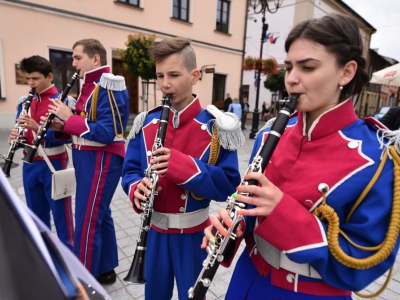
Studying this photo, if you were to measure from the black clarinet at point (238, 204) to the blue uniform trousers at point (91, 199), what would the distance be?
1.61 m

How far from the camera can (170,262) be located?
1.86 m

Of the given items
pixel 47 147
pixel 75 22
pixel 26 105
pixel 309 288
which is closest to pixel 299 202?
pixel 309 288

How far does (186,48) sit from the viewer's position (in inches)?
72.6

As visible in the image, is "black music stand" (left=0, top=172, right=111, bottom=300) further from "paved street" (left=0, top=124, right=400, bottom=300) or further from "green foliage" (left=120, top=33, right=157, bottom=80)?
"green foliage" (left=120, top=33, right=157, bottom=80)

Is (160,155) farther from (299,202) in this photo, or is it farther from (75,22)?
(75,22)

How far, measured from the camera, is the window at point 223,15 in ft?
51.6

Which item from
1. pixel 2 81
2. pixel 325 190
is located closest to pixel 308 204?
pixel 325 190

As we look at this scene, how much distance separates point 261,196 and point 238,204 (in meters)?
0.13

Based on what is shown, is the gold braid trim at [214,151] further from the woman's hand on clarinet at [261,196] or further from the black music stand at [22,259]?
the black music stand at [22,259]

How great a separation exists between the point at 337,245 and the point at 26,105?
3183 millimetres

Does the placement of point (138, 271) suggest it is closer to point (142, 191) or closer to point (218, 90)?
point (142, 191)

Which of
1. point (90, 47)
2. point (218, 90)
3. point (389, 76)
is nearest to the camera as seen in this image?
point (90, 47)

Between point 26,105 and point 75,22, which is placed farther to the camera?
point 75,22

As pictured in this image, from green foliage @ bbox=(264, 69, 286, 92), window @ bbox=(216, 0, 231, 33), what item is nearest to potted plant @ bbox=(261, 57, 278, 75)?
window @ bbox=(216, 0, 231, 33)
